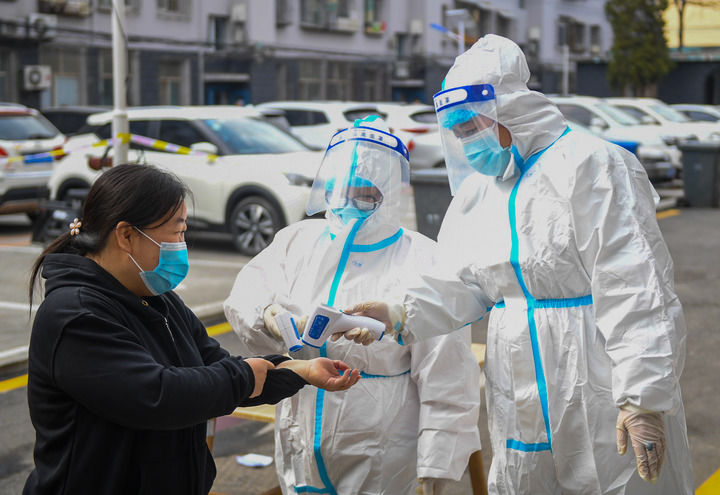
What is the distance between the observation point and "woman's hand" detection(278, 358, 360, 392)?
2.70 metres

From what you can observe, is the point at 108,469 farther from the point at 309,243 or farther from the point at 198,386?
the point at 309,243

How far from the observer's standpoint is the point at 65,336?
221 cm

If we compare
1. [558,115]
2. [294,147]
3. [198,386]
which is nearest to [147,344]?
[198,386]

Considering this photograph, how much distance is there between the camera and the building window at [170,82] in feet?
99.7

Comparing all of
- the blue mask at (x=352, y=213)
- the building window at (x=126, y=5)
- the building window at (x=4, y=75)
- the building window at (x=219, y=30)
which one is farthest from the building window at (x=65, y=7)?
the blue mask at (x=352, y=213)

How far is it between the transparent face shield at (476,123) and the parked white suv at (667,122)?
1730 cm

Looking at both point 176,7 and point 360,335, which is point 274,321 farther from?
point 176,7

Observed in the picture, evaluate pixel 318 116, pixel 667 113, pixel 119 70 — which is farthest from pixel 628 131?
pixel 119 70

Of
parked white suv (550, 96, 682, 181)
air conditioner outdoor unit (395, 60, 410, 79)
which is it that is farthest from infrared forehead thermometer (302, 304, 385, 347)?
air conditioner outdoor unit (395, 60, 410, 79)

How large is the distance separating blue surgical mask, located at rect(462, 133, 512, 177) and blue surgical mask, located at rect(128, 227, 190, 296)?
1.02m

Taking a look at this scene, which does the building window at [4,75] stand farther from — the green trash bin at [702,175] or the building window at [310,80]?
the green trash bin at [702,175]

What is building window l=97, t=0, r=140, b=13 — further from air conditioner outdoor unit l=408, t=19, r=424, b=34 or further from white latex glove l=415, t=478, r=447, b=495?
white latex glove l=415, t=478, r=447, b=495

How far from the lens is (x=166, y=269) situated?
2.49 meters

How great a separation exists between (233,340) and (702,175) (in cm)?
1093
